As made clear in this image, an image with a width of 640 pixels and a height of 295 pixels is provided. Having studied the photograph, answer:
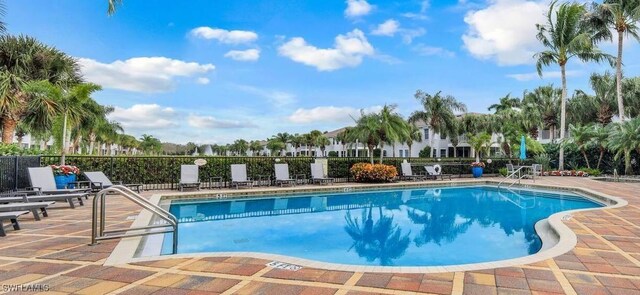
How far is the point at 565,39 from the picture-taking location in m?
22.3

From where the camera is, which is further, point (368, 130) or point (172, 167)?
point (368, 130)

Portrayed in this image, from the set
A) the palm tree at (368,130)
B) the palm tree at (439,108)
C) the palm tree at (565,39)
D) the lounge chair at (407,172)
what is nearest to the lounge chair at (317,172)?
the palm tree at (368,130)

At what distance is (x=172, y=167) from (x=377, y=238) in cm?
943

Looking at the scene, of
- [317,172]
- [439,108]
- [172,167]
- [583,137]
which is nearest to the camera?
[172,167]

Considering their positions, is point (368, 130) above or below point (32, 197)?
above

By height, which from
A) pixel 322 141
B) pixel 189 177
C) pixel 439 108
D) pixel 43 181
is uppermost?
pixel 439 108

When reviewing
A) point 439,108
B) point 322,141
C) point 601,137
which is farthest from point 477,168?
point 322,141

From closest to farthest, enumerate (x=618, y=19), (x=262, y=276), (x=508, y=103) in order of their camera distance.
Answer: (x=262, y=276) → (x=618, y=19) → (x=508, y=103)

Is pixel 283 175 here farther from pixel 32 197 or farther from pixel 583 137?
pixel 583 137

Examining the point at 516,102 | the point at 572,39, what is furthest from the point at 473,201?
the point at 516,102

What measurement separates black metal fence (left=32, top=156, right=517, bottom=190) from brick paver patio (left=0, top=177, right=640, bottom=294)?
332 inches

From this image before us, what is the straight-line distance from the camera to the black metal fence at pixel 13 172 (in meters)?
8.53

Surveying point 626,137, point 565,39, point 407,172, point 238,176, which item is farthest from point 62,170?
point 565,39

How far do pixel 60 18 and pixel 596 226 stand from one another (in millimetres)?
16001
